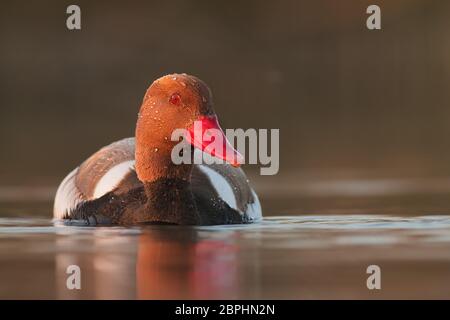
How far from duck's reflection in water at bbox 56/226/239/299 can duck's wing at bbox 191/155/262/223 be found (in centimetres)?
67

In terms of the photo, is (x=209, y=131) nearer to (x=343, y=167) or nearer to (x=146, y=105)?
(x=146, y=105)

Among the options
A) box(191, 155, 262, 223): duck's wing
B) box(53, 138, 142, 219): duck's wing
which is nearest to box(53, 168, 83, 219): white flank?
box(53, 138, 142, 219): duck's wing

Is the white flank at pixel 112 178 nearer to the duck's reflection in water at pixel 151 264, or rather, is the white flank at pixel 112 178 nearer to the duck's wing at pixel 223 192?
the duck's wing at pixel 223 192

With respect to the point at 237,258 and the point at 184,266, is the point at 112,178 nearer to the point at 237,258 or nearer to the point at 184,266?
the point at 237,258

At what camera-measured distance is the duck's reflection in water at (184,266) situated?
7676 mm

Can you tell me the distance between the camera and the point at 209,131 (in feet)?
34.9

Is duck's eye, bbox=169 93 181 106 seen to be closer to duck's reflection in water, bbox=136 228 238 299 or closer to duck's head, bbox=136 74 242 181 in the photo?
duck's head, bbox=136 74 242 181

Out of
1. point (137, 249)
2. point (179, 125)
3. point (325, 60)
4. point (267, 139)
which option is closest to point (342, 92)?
point (325, 60)

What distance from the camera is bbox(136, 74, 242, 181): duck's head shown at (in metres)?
10.7

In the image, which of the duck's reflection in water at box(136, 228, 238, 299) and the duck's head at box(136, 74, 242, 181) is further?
the duck's head at box(136, 74, 242, 181)

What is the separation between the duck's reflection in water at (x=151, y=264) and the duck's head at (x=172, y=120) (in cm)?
72

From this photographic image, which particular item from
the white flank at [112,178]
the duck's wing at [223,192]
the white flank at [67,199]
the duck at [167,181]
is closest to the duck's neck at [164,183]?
the duck at [167,181]
